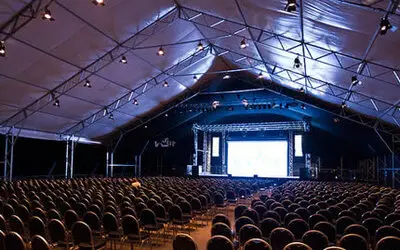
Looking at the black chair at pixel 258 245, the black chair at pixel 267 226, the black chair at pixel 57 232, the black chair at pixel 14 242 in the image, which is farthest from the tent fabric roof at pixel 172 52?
the black chair at pixel 14 242

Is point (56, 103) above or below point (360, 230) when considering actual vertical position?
above

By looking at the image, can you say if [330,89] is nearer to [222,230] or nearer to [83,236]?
[222,230]

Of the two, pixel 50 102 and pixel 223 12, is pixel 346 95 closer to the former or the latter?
pixel 223 12

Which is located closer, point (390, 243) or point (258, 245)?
point (258, 245)

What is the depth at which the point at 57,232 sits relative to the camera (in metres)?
5.87

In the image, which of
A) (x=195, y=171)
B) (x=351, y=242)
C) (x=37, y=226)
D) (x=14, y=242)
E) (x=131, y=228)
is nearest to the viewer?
(x=14, y=242)

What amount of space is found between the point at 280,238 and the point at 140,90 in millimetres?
17351

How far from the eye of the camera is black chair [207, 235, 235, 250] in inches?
182

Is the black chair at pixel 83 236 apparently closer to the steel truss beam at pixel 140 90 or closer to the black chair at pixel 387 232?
the black chair at pixel 387 232

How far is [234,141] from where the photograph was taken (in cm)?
2900

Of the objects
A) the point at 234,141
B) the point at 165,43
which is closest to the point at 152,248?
the point at 165,43

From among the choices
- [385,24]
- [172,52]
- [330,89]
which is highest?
[172,52]

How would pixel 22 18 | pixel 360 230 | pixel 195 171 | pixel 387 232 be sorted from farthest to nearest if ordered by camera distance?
pixel 195 171, pixel 22 18, pixel 360 230, pixel 387 232

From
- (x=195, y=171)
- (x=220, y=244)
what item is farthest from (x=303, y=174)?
(x=220, y=244)
